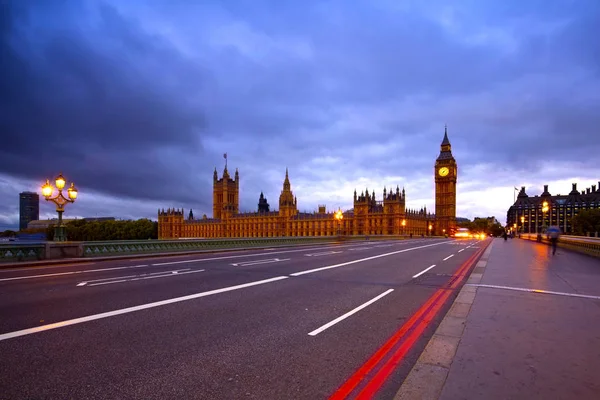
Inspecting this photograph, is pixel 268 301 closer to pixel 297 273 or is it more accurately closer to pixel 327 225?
pixel 297 273

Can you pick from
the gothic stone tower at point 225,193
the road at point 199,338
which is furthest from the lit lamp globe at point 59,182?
the gothic stone tower at point 225,193

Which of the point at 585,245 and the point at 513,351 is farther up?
the point at 513,351

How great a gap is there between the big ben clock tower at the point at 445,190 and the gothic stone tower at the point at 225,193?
315ft

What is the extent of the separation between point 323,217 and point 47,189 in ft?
438

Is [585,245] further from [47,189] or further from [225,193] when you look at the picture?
[225,193]

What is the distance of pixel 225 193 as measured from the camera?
191500mm

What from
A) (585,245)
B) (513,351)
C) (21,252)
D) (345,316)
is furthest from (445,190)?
(513,351)

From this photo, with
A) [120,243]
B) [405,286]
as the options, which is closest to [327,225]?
[120,243]

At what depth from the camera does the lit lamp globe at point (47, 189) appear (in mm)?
21500

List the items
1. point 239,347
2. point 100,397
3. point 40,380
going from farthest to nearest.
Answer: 1. point 239,347
2. point 40,380
3. point 100,397

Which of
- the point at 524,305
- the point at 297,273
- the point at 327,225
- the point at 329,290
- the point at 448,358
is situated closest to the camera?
the point at 448,358

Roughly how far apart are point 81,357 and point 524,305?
872 cm

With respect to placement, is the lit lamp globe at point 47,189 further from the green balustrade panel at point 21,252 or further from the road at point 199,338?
the road at point 199,338

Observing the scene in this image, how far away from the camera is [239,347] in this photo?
579cm
